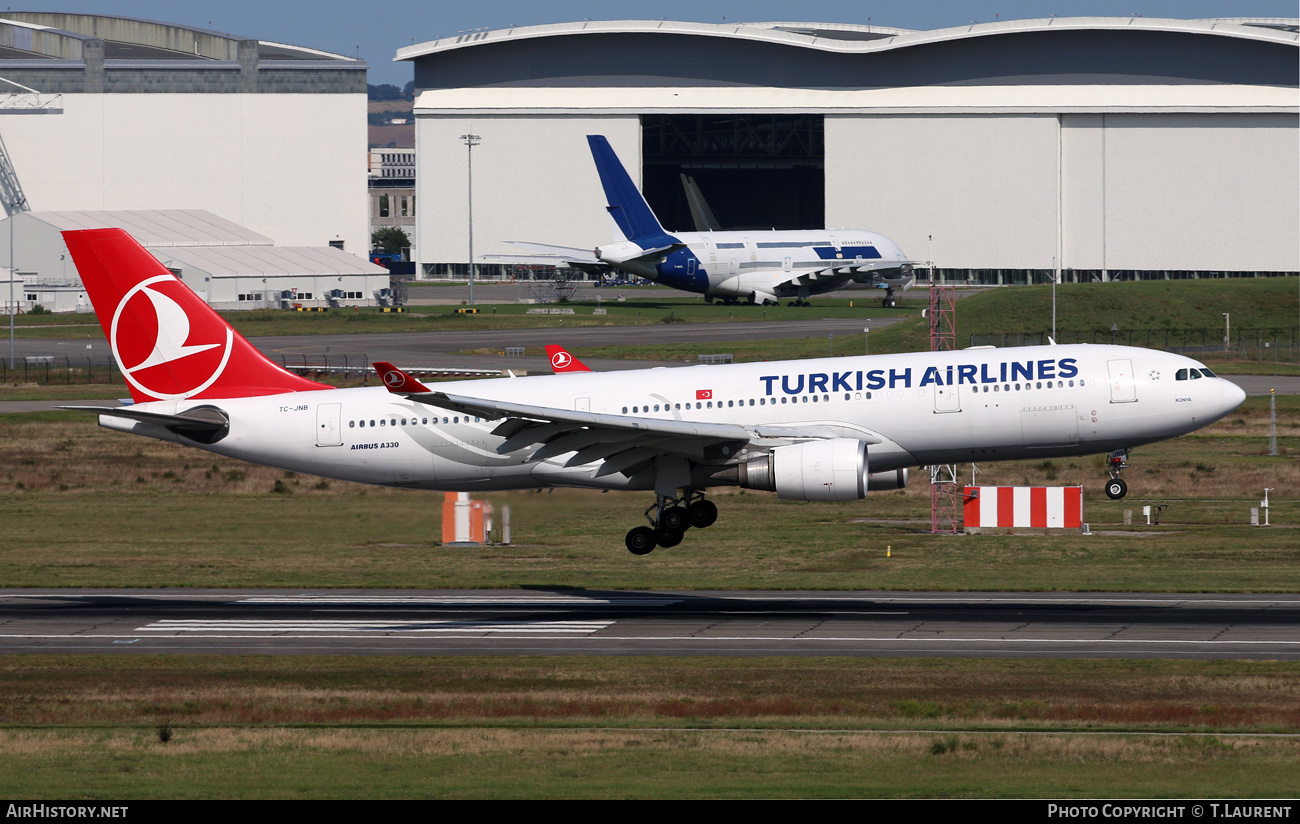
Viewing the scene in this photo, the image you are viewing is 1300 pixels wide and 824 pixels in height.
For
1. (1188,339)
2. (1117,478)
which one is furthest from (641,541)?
(1188,339)

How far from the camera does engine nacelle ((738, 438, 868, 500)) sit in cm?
4362

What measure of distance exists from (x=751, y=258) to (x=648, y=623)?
116 m

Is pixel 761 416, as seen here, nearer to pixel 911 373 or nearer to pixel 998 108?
pixel 911 373

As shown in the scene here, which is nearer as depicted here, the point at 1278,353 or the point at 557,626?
the point at 557,626

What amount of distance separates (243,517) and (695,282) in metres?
98.1

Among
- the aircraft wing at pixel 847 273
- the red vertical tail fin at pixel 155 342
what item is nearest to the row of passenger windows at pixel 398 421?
the red vertical tail fin at pixel 155 342

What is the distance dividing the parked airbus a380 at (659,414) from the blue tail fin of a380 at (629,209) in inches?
4176

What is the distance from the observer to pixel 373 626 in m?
49.5

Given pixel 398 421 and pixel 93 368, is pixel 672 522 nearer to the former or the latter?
pixel 398 421

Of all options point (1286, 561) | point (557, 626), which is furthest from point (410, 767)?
point (1286, 561)

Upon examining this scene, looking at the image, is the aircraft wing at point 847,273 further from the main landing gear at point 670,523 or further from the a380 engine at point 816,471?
the a380 engine at point 816,471

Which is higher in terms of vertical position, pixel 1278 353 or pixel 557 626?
pixel 1278 353

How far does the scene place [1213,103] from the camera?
603ft

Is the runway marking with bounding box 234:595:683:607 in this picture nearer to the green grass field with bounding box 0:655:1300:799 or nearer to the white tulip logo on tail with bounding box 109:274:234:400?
the white tulip logo on tail with bounding box 109:274:234:400
